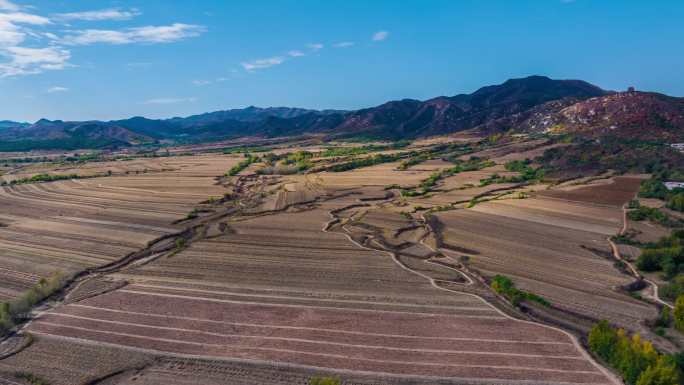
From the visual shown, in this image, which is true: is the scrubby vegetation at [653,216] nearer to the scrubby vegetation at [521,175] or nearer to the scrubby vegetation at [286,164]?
the scrubby vegetation at [521,175]

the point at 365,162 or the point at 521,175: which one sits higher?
the point at 365,162

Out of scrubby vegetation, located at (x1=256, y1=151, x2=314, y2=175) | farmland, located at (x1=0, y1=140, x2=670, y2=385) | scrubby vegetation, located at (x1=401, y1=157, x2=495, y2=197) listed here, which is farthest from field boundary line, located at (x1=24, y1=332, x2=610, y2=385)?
scrubby vegetation, located at (x1=256, y1=151, x2=314, y2=175)

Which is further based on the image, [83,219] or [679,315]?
[83,219]

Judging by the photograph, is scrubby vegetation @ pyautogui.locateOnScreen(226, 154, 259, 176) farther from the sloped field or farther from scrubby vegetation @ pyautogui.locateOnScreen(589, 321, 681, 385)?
scrubby vegetation @ pyautogui.locateOnScreen(589, 321, 681, 385)

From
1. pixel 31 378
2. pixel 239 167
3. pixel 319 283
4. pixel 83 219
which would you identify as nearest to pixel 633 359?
pixel 319 283

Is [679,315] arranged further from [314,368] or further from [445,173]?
[445,173]

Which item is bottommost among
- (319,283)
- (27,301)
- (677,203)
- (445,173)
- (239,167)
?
(319,283)

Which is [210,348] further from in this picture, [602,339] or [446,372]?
[602,339]
